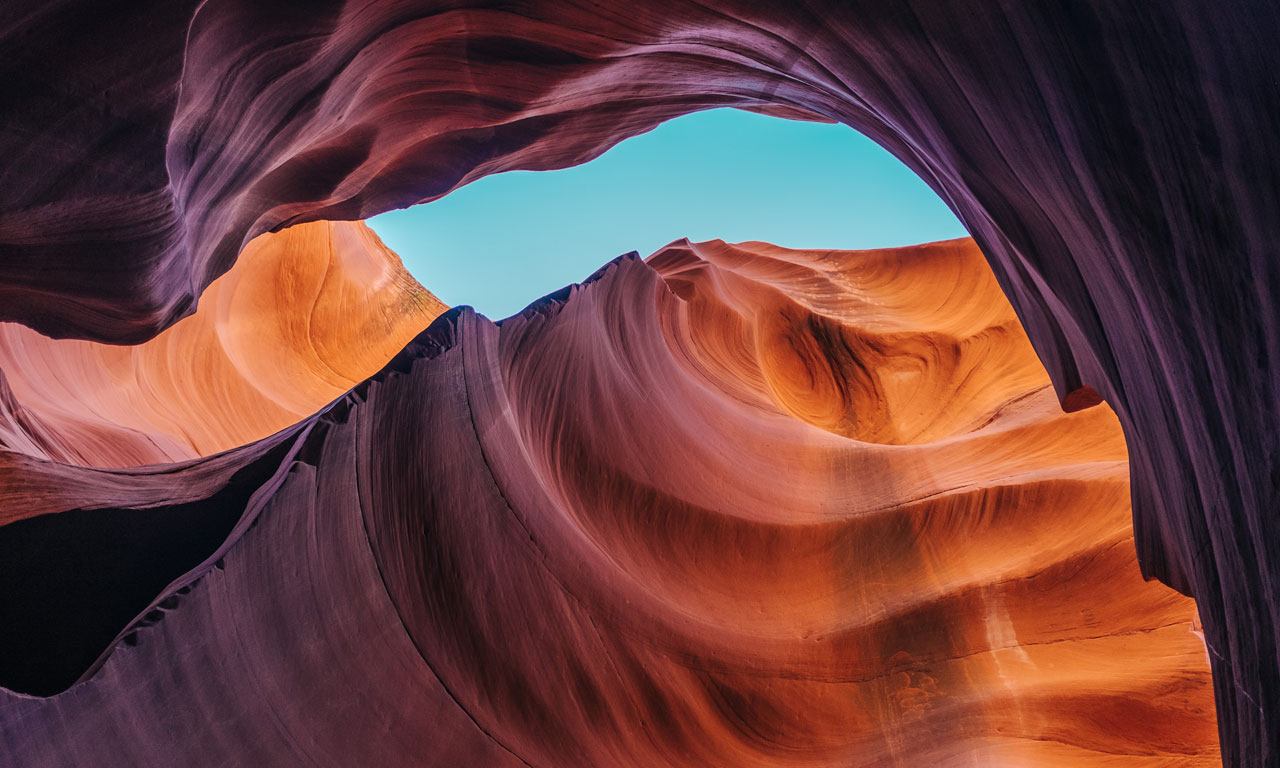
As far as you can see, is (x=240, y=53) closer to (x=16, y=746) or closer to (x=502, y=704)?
(x=16, y=746)

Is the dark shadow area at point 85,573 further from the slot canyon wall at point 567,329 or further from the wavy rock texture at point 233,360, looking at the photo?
the wavy rock texture at point 233,360

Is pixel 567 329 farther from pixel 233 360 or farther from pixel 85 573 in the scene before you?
pixel 233 360

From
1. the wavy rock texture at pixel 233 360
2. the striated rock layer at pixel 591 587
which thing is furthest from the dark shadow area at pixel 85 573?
the wavy rock texture at pixel 233 360

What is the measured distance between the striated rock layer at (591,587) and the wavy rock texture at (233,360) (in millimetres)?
1089

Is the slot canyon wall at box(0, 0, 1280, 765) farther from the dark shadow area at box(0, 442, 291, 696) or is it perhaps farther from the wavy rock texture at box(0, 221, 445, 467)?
the wavy rock texture at box(0, 221, 445, 467)

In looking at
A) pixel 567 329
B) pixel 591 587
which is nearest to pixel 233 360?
pixel 567 329

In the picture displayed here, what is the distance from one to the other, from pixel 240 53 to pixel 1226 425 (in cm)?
351

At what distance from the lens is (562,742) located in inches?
131

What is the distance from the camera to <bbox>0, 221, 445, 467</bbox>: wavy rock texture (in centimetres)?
475

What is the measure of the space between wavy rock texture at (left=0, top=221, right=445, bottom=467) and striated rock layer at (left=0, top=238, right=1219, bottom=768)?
109 centimetres

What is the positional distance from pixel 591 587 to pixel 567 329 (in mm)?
1815

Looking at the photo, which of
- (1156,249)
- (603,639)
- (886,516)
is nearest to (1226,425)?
(1156,249)

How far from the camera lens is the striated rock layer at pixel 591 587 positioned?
2.67 metres

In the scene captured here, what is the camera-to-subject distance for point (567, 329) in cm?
482
